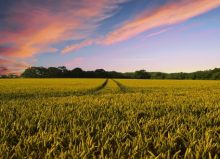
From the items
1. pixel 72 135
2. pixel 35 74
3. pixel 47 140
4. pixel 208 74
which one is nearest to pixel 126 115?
pixel 72 135

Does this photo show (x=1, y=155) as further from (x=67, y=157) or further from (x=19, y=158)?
(x=67, y=157)

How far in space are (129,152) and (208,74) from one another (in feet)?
375

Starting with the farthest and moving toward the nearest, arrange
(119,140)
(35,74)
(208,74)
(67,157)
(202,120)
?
(35,74), (208,74), (202,120), (119,140), (67,157)

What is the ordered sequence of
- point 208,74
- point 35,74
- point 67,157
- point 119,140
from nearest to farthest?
point 67,157 → point 119,140 → point 208,74 → point 35,74

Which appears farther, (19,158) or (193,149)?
(193,149)

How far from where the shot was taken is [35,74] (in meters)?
122

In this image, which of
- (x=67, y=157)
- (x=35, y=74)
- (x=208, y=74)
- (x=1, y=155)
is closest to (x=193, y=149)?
(x=67, y=157)

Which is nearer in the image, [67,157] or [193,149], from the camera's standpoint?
[67,157]

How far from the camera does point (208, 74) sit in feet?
364

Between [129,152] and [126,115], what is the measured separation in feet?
12.9

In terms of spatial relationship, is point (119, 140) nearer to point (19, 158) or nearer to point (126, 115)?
point (19, 158)

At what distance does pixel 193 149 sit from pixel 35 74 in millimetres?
123015

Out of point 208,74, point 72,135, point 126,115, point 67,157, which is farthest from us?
point 208,74

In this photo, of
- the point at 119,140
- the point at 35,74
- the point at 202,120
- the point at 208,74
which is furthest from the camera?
the point at 35,74
